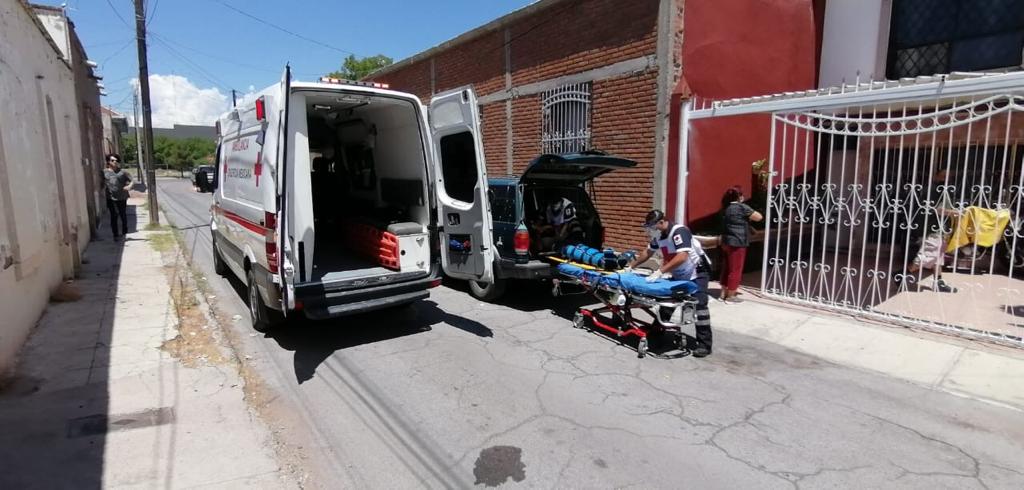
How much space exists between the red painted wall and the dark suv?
1946 mm

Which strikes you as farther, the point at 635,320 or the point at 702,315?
the point at 635,320

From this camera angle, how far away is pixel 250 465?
342cm

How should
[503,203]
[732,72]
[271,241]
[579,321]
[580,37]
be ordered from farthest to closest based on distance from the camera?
1. [580,37]
2. [732,72]
3. [503,203]
4. [579,321]
5. [271,241]

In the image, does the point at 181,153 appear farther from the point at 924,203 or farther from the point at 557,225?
the point at 924,203

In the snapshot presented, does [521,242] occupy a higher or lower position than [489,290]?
higher

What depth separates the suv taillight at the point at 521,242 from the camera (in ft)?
22.5

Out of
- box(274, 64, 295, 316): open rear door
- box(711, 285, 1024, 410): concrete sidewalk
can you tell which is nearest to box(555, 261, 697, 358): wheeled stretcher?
box(711, 285, 1024, 410): concrete sidewalk

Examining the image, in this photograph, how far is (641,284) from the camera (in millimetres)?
5426

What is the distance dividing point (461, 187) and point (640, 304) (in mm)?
2738

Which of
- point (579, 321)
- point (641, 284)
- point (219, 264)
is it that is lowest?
point (579, 321)

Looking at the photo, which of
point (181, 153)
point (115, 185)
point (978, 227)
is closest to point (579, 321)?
point (978, 227)

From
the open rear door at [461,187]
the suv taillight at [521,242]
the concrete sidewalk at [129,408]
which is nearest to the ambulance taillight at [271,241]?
the concrete sidewalk at [129,408]

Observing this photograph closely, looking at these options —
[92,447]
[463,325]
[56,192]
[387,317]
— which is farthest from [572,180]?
[56,192]

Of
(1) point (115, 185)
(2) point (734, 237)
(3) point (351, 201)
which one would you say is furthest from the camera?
(1) point (115, 185)
